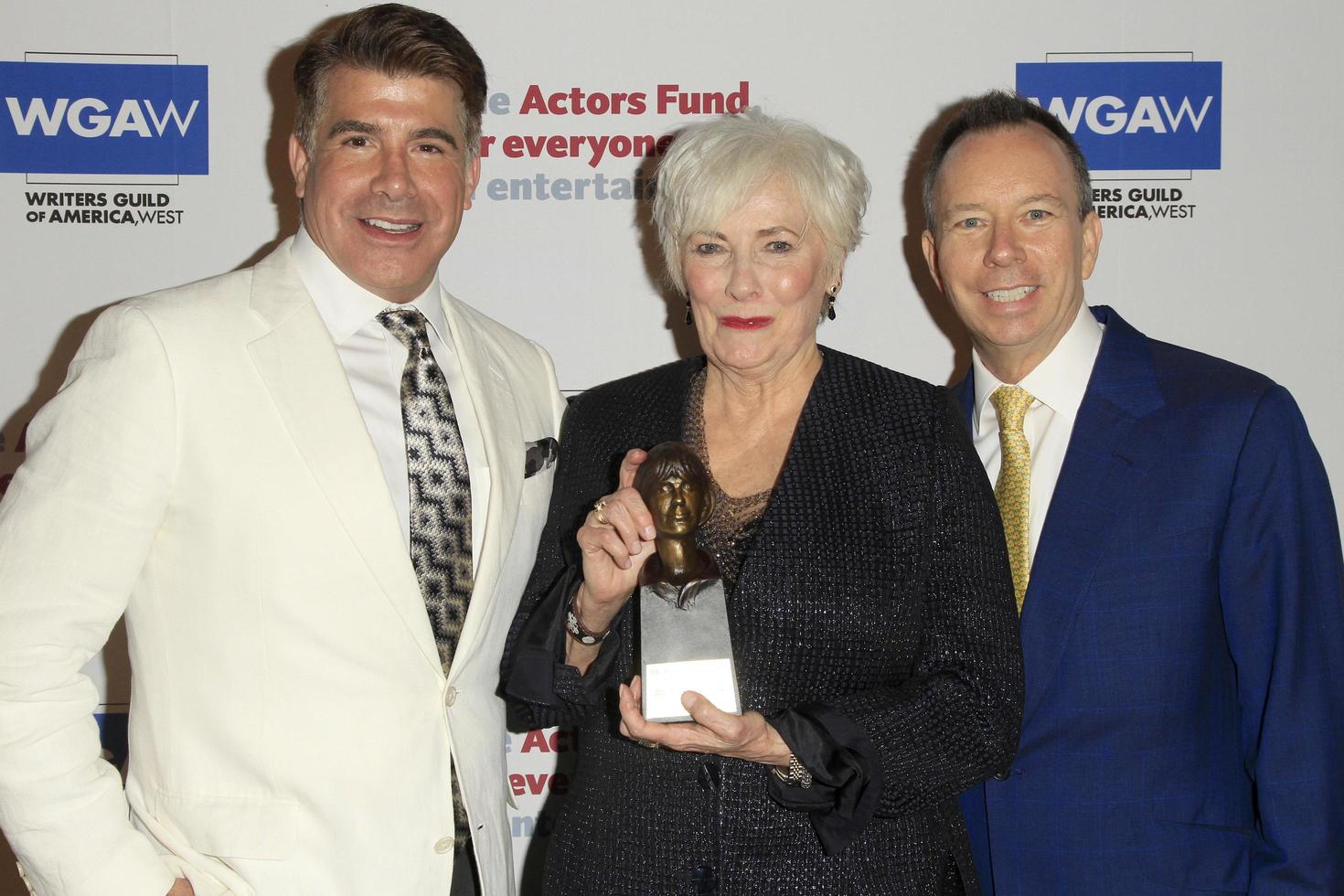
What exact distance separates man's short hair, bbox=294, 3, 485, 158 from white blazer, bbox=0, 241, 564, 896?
442 mm

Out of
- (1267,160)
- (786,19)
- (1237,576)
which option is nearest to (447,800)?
(1237,576)

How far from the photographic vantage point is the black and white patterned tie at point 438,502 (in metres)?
2.08

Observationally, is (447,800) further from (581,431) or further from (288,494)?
(581,431)

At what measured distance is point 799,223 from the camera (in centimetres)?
215

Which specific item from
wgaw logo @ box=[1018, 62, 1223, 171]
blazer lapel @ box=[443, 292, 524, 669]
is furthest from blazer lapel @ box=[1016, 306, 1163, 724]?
wgaw logo @ box=[1018, 62, 1223, 171]

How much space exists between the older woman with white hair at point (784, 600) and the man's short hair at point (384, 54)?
0.46 m

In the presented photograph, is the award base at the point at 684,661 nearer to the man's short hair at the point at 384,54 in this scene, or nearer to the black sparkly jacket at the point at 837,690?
the black sparkly jacket at the point at 837,690

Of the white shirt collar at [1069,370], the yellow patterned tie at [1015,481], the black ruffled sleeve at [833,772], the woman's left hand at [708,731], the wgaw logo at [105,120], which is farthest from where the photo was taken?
the wgaw logo at [105,120]

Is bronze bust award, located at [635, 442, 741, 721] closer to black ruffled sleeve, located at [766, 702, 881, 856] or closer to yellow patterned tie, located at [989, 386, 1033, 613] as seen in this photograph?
black ruffled sleeve, located at [766, 702, 881, 856]

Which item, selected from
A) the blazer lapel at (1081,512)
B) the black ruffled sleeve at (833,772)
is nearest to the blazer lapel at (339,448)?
the black ruffled sleeve at (833,772)

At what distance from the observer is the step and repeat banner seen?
3137 mm

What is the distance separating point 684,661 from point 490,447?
67 centimetres

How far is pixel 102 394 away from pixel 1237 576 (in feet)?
6.54

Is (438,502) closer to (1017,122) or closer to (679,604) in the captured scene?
(679,604)
